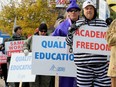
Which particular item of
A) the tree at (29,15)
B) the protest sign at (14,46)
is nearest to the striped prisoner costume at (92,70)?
the protest sign at (14,46)

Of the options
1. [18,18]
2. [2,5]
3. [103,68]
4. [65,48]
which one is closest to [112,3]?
[65,48]

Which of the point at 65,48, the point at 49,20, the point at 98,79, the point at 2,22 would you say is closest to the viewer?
the point at 98,79

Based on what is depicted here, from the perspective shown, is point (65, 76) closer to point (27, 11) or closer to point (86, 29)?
point (86, 29)

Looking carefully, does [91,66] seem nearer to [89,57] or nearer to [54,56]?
[89,57]

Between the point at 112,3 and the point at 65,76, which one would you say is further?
the point at 112,3

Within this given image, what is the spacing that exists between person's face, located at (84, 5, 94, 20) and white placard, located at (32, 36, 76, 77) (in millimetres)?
1062

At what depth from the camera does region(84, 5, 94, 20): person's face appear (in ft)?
20.6

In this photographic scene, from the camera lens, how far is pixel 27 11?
3634 cm

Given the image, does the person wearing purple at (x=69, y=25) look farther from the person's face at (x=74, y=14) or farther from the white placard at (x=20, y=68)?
the white placard at (x=20, y=68)

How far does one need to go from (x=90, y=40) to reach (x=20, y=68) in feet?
9.37

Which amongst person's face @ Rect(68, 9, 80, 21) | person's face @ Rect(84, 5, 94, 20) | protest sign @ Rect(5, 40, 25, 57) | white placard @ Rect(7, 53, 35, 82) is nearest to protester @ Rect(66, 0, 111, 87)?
person's face @ Rect(84, 5, 94, 20)

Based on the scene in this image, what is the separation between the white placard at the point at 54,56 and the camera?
7270 mm

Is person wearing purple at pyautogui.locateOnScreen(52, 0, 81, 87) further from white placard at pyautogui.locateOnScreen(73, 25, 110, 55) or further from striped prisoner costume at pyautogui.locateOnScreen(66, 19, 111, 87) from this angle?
striped prisoner costume at pyautogui.locateOnScreen(66, 19, 111, 87)

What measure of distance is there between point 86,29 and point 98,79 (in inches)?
33.0
